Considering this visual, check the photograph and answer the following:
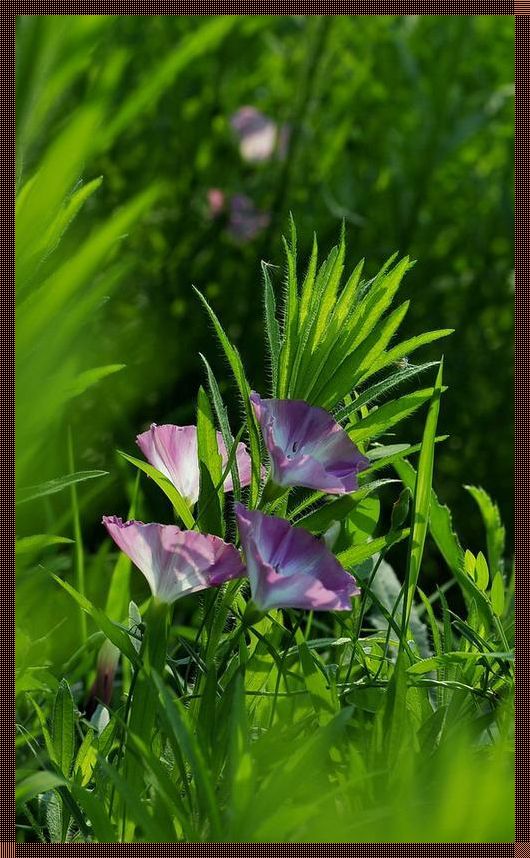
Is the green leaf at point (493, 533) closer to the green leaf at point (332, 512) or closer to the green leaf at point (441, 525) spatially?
the green leaf at point (441, 525)

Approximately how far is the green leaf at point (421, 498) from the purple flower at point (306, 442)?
88 mm

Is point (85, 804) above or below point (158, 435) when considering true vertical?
below

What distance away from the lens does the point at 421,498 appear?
68 centimetres

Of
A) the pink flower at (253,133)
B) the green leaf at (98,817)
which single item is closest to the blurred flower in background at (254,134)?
the pink flower at (253,133)

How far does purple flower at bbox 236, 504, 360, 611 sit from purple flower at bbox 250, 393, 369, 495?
30 mm

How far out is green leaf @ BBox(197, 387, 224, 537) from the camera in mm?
616

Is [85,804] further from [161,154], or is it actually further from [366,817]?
[161,154]

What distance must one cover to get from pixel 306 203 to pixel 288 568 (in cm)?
160

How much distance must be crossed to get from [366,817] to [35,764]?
0.92 feet

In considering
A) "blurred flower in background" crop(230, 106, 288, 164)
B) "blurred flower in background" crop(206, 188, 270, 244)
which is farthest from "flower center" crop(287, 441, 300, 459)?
"blurred flower in background" crop(230, 106, 288, 164)

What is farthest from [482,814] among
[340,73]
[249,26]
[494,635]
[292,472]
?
[340,73]

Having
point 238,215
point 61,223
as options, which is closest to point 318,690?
point 61,223

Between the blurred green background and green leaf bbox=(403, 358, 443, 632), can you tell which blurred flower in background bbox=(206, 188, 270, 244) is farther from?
green leaf bbox=(403, 358, 443, 632)

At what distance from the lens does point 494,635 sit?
0.77m
